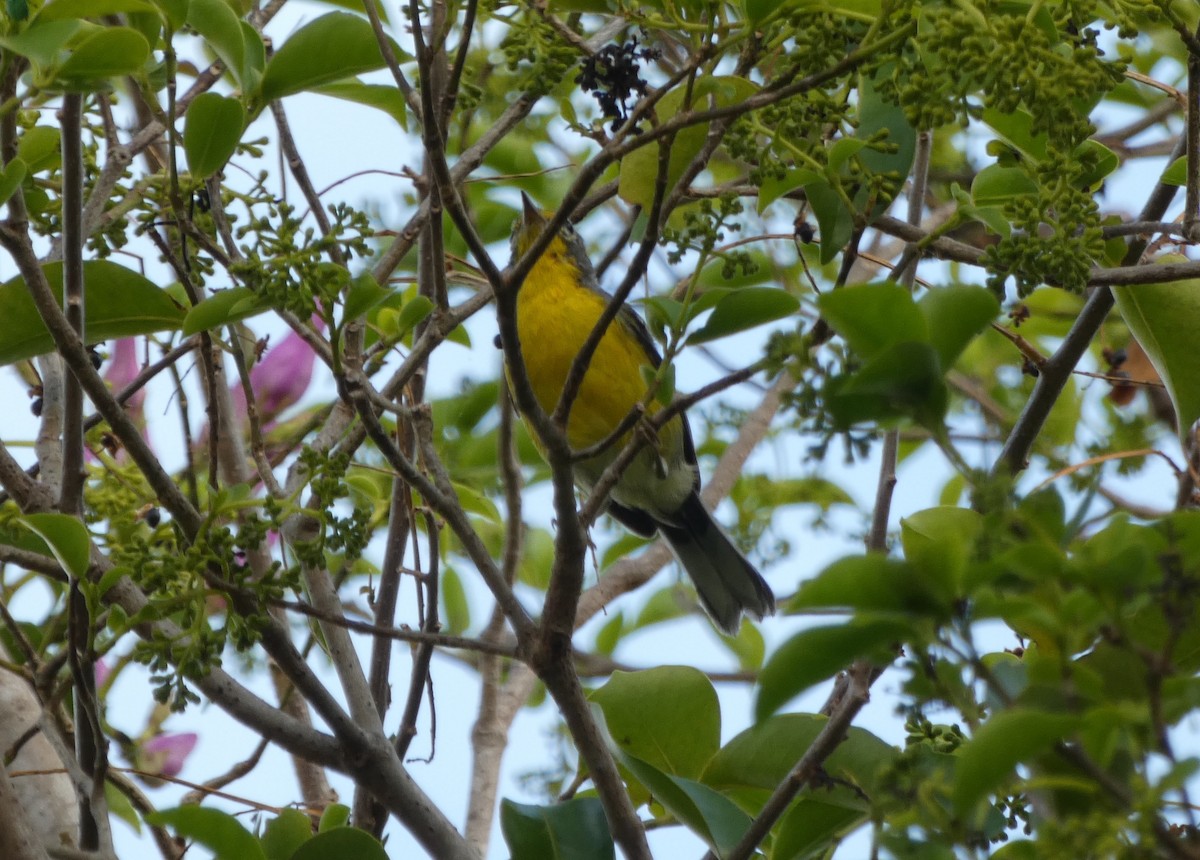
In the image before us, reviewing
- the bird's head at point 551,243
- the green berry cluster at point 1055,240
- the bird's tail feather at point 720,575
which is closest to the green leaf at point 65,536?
the green berry cluster at point 1055,240

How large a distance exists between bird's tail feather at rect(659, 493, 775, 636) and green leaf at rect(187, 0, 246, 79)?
10.7 ft

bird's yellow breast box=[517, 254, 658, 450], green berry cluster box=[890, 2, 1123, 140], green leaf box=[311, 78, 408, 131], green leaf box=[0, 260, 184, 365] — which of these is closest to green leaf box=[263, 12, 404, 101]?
green leaf box=[311, 78, 408, 131]

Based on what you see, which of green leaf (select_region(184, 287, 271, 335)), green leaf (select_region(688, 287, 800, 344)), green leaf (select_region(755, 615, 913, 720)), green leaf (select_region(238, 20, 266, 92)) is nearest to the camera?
green leaf (select_region(755, 615, 913, 720))

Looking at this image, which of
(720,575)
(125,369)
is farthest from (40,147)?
(720,575)

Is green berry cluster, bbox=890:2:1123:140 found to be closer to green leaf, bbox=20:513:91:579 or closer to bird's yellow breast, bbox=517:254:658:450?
green leaf, bbox=20:513:91:579

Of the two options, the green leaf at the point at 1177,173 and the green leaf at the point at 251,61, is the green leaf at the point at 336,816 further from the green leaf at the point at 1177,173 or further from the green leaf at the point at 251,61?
the green leaf at the point at 1177,173

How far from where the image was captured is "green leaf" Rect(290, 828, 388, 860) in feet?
7.39

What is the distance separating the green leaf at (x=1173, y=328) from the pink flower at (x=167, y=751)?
118 inches

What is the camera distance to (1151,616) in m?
1.65

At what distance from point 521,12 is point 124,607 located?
4.53ft

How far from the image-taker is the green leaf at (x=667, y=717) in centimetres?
260

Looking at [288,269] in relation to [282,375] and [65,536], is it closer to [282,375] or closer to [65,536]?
[65,536]

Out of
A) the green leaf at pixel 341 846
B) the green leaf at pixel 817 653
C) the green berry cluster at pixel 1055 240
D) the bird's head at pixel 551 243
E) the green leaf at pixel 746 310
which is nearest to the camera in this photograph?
the green leaf at pixel 817 653

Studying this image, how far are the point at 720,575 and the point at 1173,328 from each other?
3123mm
